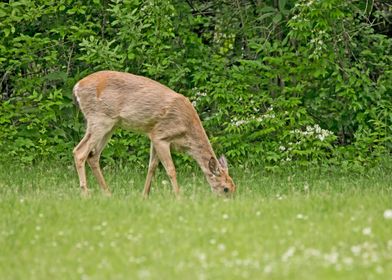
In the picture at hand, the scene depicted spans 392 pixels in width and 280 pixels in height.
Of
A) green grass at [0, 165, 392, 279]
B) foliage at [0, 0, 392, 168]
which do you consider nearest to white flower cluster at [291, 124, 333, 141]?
foliage at [0, 0, 392, 168]

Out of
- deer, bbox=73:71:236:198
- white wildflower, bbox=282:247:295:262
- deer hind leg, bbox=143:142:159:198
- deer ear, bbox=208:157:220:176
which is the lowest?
deer hind leg, bbox=143:142:159:198

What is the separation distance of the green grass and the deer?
141 cm

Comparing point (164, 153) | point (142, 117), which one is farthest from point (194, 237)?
point (142, 117)

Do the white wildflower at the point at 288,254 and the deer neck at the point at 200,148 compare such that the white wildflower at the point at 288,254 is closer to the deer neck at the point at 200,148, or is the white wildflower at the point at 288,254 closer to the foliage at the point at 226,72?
the deer neck at the point at 200,148

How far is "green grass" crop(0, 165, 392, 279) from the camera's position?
20.4 ft

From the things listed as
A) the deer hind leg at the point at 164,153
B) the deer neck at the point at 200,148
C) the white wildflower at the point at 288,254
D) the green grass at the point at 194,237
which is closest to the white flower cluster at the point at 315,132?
the deer neck at the point at 200,148

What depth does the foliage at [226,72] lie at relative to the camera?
13664 millimetres

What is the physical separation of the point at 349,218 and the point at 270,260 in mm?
1658

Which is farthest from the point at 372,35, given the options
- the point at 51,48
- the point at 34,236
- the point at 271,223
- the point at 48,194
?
the point at 34,236

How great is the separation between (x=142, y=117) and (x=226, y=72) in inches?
126

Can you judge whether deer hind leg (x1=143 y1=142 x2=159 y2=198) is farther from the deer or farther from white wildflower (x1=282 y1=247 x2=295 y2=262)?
white wildflower (x1=282 y1=247 x2=295 y2=262)

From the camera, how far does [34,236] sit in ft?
24.5

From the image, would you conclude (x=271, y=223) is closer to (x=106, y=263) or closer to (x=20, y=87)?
(x=106, y=263)

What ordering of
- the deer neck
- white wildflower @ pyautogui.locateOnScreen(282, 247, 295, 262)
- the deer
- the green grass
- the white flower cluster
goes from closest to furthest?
the green grass < white wildflower @ pyautogui.locateOnScreen(282, 247, 295, 262) < the deer < the deer neck < the white flower cluster
